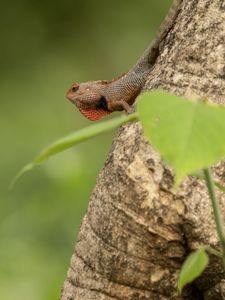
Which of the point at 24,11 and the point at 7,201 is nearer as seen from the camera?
the point at 7,201

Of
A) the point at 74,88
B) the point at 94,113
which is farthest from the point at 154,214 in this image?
the point at 74,88

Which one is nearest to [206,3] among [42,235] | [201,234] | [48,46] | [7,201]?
[201,234]

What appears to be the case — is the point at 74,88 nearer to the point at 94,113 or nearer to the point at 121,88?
the point at 94,113

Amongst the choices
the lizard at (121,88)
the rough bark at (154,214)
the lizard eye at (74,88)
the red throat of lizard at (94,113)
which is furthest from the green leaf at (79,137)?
the lizard eye at (74,88)

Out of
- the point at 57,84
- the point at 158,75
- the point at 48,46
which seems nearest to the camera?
the point at 158,75

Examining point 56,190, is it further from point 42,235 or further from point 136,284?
point 136,284

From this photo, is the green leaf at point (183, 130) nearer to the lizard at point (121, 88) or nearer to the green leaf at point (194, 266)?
the green leaf at point (194, 266)
